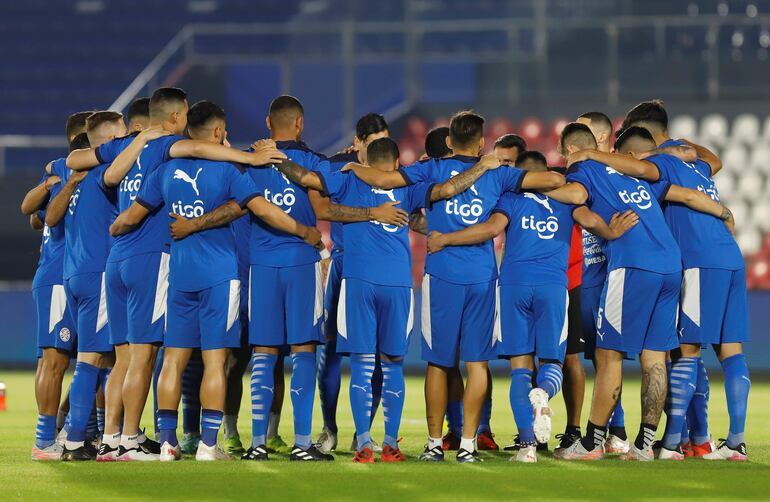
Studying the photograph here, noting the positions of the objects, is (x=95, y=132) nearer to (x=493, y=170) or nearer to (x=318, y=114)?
Result: (x=493, y=170)

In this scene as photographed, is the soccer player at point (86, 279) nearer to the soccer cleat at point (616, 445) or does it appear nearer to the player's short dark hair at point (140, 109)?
the player's short dark hair at point (140, 109)

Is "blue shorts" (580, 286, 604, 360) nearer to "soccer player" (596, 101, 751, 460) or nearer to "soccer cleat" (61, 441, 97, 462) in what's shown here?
"soccer player" (596, 101, 751, 460)

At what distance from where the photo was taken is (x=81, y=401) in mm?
9883

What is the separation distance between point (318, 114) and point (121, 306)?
13.4 m

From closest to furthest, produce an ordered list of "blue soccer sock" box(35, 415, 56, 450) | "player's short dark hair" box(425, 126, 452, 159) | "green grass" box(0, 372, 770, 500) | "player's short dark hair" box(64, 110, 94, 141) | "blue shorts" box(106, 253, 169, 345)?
"green grass" box(0, 372, 770, 500) → "blue shorts" box(106, 253, 169, 345) → "blue soccer sock" box(35, 415, 56, 450) → "player's short dark hair" box(425, 126, 452, 159) → "player's short dark hair" box(64, 110, 94, 141)

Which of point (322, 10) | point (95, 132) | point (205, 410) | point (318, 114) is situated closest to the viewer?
point (205, 410)

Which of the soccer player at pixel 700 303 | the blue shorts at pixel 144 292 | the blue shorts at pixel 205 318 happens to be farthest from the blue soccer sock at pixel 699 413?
the blue shorts at pixel 144 292

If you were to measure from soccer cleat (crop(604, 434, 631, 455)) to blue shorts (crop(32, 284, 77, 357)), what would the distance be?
398 cm

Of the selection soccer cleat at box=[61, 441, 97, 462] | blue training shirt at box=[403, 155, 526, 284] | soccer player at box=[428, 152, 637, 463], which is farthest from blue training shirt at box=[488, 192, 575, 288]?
soccer cleat at box=[61, 441, 97, 462]

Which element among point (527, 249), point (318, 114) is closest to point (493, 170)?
→ point (527, 249)

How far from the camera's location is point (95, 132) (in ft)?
33.8

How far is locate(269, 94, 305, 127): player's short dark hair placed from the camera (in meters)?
10.0

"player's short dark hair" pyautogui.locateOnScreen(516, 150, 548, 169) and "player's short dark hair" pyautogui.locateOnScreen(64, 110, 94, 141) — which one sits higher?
"player's short dark hair" pyautogui.locateOnScreen(64, 110, 94, 141)

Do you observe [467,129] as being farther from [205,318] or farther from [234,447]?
[234,447]
